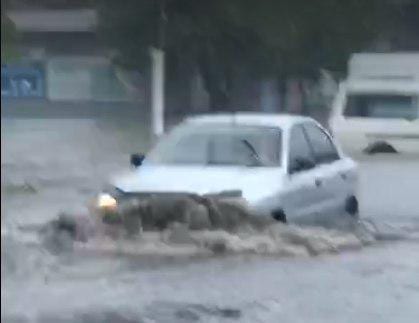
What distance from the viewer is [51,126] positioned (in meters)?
5.87

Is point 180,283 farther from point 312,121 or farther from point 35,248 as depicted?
point 312,121

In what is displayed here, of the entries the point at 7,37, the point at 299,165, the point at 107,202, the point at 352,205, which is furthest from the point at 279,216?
the point at 7,37

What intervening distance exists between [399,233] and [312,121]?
0.85m

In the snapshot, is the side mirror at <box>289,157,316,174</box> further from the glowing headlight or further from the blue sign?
the blue sign

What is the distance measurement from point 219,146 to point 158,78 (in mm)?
1267

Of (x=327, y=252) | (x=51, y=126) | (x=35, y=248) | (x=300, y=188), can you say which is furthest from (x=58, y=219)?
(x=300, y=188)

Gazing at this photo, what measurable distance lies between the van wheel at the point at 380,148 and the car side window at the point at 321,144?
24 centimetres

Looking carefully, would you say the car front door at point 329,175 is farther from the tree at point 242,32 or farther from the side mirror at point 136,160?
the tree at point 242,32

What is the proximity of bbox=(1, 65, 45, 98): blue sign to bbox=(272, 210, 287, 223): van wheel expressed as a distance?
1.86m

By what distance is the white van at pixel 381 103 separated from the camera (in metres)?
6.35

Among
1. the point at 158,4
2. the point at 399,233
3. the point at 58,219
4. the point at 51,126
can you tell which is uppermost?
the point at 158,4

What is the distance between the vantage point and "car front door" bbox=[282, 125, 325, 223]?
7395 mm

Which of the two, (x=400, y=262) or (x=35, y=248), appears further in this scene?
(x=400, y=262)

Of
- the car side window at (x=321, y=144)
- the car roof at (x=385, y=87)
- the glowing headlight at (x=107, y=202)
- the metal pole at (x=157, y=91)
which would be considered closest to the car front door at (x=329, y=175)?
the car side window at (x=321, y=144)
